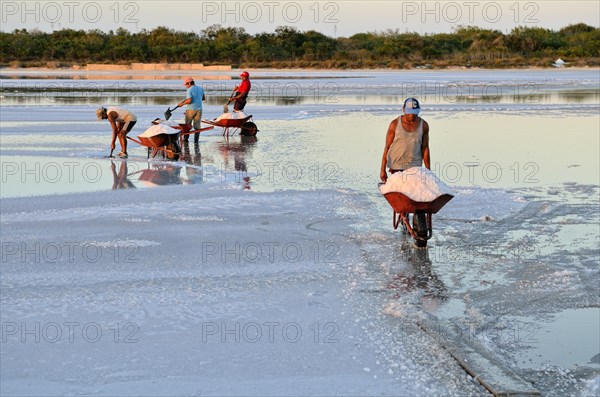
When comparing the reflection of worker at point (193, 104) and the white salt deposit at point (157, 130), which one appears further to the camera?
the reflection of worker at point (193, 104)

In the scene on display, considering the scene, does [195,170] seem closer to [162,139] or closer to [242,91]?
[162,139]

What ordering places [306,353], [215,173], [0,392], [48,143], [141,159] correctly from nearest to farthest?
[0,392] → [306,353] → [215,173] → [141,159] → [48,143]

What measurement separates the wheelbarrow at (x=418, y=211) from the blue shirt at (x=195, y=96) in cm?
1120

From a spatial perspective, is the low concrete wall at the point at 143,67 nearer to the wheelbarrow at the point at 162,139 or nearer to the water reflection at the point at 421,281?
the wheelbarrow at the point at 162,139

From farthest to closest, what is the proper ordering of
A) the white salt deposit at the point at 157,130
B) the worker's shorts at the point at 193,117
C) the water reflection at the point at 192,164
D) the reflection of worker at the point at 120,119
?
the worker's shorts at the point at 193,117 < the white salt deposit at the point at 157,130 < the reflection of worker at the point at 120,119 < the water reflection at the point at 192,164

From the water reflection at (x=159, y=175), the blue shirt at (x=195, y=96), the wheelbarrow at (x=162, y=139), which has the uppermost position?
the blue shirt at (x=195, y=96)

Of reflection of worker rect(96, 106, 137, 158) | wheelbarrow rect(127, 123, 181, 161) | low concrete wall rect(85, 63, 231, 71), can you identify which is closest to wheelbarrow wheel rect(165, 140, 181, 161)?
wheelbarrow rect(127, 123, 181, 161)

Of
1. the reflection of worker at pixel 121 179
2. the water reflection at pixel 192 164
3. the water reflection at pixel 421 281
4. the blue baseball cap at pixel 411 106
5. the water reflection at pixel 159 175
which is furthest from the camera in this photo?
the water reflection at pixel 192 164

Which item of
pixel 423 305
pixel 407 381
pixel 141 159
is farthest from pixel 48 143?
pixel 407 381

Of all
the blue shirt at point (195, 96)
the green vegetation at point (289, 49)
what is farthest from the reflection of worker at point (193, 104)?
the green vegetation at point (289, 49)

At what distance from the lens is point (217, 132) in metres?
24.8

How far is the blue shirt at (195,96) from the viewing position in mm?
20516

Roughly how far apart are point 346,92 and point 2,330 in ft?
125

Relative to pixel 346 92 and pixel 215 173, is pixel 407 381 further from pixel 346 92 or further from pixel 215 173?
pixel 346 92
